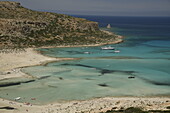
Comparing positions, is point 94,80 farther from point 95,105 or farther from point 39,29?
point 39,29

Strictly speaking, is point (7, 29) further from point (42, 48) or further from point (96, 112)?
point (96, 112)

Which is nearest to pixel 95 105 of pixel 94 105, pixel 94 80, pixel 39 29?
pixel 94 105

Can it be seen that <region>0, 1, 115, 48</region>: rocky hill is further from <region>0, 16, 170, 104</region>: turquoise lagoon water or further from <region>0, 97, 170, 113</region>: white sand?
<region>0, 97, 170, 113</region>: white sand

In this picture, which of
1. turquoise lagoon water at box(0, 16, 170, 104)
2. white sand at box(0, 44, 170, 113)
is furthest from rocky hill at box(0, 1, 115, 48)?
white sand at box(0, 44, 170, 113)

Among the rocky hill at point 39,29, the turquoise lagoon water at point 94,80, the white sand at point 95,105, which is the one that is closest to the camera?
the white sand at point 95,105

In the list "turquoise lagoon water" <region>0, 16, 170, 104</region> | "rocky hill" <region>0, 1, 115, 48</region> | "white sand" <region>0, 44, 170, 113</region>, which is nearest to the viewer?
"white sand" <region>0, 44, 170, 113</region>

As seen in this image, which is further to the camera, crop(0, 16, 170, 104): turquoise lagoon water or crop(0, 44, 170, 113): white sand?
crop(0, 16, 170, 104): turquoise lagoon water

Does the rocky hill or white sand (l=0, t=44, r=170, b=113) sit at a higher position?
the rocky hill

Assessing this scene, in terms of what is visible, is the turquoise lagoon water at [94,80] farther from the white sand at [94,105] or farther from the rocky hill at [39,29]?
the rocky hill at [39,29]

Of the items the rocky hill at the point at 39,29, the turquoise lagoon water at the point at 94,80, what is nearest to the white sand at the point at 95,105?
the turquoise lagoon water at the point at 94,80
